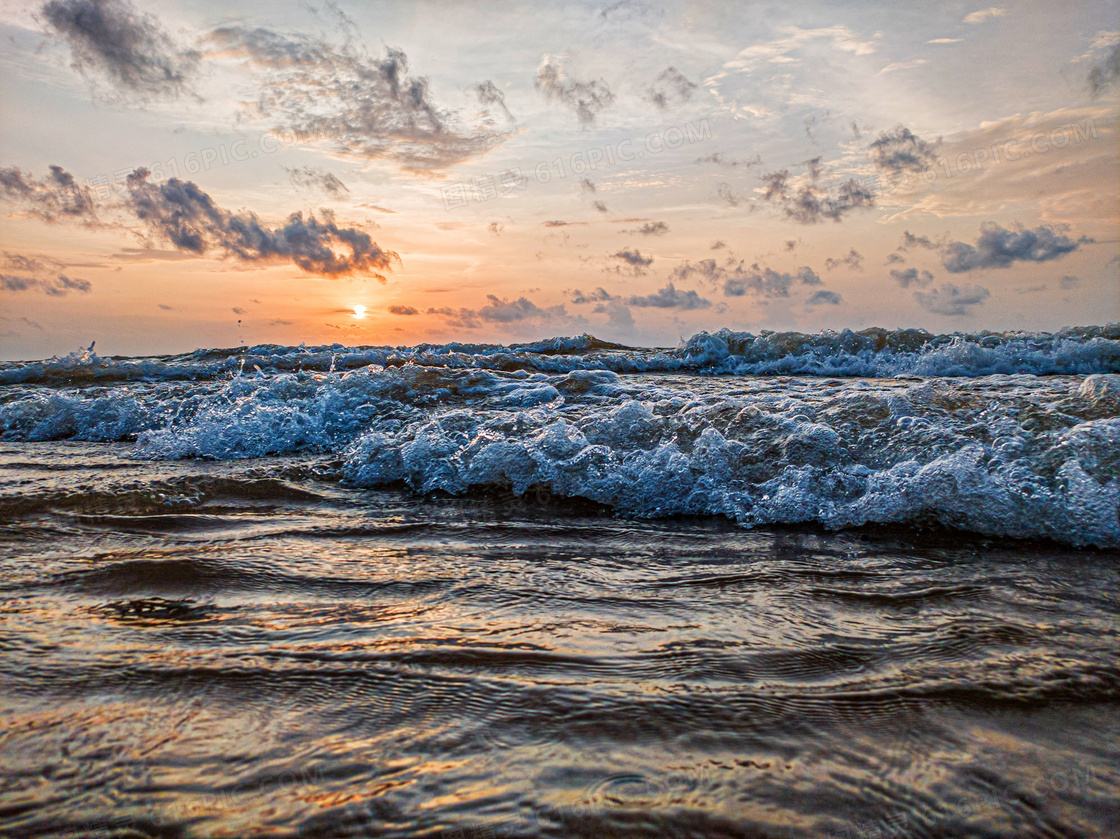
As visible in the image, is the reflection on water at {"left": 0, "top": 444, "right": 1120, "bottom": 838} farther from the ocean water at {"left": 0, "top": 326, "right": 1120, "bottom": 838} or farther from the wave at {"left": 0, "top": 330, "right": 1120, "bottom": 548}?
the wave at {"left": 0, "top": 330, "right": 1120, "bottom": 548}

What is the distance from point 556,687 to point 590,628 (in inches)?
17.6

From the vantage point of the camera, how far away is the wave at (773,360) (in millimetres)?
11633

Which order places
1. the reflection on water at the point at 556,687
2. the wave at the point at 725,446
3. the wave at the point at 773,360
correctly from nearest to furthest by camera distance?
the reflection on water at the point at 556,687 → the wave at the point at 725,446 → the wave at the point at 773,360

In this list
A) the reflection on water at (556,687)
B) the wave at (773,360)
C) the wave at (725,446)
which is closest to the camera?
the reflection on water at (556,687)

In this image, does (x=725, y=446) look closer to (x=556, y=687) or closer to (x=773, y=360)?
(x=556, y=687)

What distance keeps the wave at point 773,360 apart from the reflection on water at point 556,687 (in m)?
8.09

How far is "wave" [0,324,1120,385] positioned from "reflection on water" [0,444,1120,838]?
8091mm

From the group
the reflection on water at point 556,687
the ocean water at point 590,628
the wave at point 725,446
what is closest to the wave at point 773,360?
the wave at point 725,446

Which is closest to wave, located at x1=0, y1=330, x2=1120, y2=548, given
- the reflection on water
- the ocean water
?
the ocean water

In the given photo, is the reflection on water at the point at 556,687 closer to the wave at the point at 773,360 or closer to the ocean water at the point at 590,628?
the ocean water at the point at 590,628

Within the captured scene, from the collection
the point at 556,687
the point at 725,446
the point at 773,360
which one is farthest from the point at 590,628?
the point at 773,360

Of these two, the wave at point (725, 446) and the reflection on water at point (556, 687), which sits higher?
the wave at point (725, 446)

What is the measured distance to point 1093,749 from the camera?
1.66 metres

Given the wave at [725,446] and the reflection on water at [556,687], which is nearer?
the reflection on water at [556,687]
